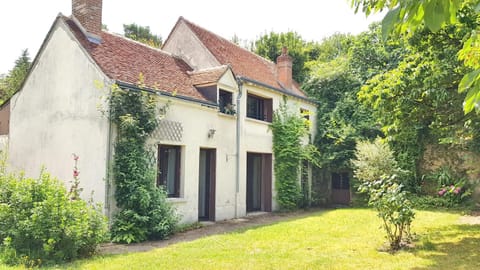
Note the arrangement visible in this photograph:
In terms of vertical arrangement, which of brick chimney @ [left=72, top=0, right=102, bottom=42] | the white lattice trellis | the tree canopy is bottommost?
the white lattice trellis

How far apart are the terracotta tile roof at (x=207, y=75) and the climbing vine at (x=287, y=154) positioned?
182 inches

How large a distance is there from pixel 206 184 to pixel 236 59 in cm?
733

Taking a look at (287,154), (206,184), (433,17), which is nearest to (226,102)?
(206,184)

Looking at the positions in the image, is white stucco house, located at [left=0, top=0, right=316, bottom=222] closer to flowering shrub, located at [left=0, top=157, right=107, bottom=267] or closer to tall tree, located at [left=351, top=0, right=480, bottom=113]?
flowering shrub, located at [left=0, top=157, right=107, bottom=267]

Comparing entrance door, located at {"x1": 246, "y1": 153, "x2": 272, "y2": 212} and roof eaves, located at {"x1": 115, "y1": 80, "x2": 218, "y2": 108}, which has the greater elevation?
roof eaves, located at {"x1": 115, "y1": 80, "x2": 218, "y2": 108}

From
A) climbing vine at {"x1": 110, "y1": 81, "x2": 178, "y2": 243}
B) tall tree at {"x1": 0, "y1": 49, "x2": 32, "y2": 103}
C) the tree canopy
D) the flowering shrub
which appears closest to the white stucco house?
climbing vine at {"x1": 110, "y1": 81, "x2": 178, "y2": 243}

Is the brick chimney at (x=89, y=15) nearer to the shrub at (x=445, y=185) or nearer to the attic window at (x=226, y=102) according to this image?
the attic window at (x=226, y=102)

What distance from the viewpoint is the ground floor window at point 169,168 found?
1299cm

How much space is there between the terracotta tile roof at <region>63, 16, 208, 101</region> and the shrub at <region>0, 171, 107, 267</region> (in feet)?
14.2

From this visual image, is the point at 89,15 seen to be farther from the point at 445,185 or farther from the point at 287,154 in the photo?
the point at 445,185

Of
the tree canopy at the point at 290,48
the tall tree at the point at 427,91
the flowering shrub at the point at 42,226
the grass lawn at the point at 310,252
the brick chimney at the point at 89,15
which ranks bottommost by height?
the grass lawn at the point at 310,252

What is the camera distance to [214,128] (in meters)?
14.7

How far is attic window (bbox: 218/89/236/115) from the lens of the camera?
15739mm

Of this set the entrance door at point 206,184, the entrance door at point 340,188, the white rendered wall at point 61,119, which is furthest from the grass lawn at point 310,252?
the entrance door at point 340,188
